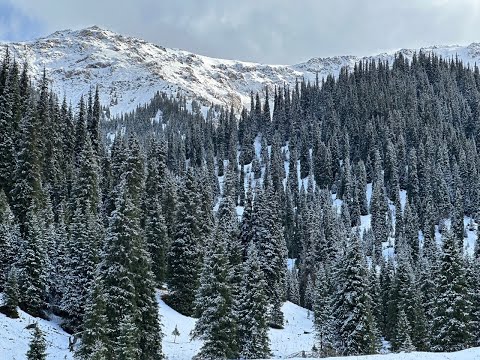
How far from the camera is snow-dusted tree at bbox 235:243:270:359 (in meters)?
38.8

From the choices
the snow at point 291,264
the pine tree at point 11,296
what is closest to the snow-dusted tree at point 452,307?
the pine tree at point 11,296

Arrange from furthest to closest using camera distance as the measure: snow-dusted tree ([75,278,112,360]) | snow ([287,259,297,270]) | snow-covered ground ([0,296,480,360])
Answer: snow ([287,259,297,270]) < snow-dusted tree ([75,278,112,360]) < snow-covered ground ([0,296,480,360])

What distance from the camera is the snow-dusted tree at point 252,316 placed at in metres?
38.8

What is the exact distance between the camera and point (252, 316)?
130 ft

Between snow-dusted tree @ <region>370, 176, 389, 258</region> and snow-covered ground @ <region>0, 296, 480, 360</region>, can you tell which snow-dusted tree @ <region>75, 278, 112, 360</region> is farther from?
snow-dusted tree @ <region>370, 176, 389, 258</region>

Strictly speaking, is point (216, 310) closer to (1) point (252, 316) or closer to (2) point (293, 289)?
(1) point (252, 316)

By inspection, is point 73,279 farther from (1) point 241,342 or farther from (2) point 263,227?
(2) point 263,227

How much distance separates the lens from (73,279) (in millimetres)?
42750

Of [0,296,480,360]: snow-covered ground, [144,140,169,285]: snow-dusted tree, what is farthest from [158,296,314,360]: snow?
[144,140,169,285]: snow-dusted tree

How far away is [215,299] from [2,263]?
1926 centimetres

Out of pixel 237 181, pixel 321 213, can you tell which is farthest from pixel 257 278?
pixel 237 181

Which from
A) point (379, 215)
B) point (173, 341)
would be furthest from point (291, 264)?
point (173, 341)

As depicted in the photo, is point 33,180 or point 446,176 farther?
point 446,176

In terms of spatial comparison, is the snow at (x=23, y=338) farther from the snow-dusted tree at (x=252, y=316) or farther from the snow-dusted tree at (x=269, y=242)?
the snow-dusted tree at (x=269, y=242)
